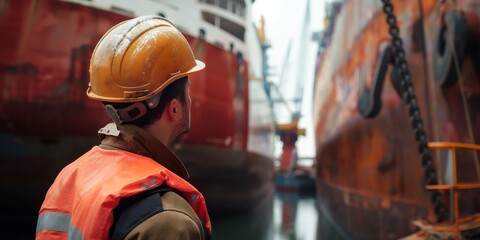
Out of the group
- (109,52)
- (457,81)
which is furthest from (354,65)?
(109,52)

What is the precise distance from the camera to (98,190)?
32.4 inches

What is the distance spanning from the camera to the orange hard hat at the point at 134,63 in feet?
3.36

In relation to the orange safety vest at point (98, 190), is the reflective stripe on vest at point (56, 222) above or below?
below

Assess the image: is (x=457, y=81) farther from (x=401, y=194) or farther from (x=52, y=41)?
(x=52, y=41)

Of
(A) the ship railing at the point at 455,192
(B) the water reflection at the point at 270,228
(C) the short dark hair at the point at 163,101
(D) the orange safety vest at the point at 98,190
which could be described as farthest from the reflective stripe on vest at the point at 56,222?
(B) the water reflection at the point at 270,228

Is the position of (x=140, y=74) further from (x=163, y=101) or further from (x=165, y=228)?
(x=165, y=228)

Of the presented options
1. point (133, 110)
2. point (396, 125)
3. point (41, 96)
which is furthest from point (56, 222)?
point (41, 96)

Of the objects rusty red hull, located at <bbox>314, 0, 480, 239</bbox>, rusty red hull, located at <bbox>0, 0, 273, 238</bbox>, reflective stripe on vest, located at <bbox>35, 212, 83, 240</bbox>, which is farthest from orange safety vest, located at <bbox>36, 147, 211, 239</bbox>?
rusty red hull, located at <bbox>0, 0, 273, 238</bbox>

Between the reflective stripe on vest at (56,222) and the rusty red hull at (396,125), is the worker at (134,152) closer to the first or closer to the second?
the reflective stripe on vest at (56,222)

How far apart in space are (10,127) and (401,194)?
19.3 ft

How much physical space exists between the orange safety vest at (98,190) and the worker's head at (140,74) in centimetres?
15

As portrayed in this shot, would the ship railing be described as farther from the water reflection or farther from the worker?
the water reflection

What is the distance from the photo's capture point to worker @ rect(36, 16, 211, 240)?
2.60ft

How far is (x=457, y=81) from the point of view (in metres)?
3.62
